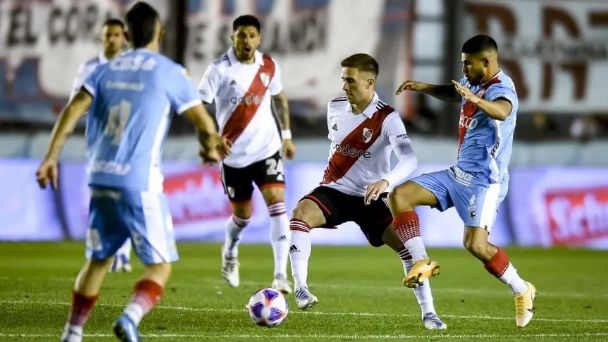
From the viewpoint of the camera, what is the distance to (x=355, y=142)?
10.2 metres

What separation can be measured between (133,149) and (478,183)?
3.11 metres

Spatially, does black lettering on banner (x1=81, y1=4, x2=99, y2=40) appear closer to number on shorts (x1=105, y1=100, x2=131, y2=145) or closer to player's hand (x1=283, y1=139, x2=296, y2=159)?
player's hand (x1=283, y1=139, x2=296, y2=159)

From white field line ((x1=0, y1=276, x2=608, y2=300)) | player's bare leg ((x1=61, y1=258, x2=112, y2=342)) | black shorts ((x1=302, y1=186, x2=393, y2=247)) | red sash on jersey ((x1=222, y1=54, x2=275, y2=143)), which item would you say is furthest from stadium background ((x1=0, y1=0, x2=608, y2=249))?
player's bare leg ((x1=61, y1=258, x2=112, y2=342))

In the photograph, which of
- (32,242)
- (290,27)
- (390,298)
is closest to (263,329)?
(390,298)

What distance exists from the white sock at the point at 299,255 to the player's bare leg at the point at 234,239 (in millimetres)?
2564

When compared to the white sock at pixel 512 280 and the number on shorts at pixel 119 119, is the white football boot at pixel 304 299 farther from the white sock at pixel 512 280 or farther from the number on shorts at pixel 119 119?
the number on shorts at pixel 119 119

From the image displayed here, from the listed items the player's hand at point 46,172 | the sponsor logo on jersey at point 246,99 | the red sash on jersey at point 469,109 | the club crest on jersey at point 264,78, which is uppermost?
the player's hand at point 46,172

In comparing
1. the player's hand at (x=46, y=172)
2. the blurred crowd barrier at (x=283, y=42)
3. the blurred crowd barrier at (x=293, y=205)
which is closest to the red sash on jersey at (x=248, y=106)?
the player's hand at (x=46, y=172)

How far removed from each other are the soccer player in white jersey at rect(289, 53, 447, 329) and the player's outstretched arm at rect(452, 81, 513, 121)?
0.83m

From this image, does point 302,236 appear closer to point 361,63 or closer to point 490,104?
point 361,63

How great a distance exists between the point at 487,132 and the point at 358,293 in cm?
331

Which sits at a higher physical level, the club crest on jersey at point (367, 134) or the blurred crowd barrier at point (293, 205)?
the club crest on jersey at point (367, 134)

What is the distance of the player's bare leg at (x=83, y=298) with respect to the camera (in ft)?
25.0

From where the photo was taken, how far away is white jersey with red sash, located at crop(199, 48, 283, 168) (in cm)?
1210
